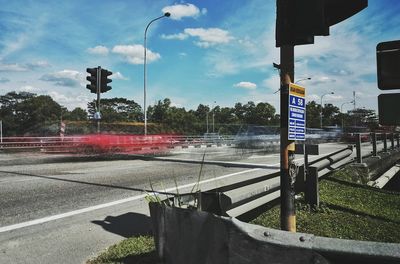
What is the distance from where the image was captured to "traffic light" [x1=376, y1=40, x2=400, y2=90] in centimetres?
353

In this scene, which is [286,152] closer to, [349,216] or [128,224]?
[349,216]

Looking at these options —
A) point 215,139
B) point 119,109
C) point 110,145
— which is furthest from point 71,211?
point 119,109

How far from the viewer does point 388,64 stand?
3.58m

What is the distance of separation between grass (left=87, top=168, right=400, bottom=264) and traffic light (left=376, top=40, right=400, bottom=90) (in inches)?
90.7

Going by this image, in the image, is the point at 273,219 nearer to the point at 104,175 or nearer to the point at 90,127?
the point at 104,175

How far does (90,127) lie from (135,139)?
23055 millimetres

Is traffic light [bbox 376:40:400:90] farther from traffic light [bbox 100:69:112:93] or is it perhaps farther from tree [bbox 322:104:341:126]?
tree [bbox 322:104:341:126]

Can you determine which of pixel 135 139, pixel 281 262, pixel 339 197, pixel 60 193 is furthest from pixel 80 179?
pixel 135 139

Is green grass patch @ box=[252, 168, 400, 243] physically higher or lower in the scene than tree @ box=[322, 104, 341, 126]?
lower

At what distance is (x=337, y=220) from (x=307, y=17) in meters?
3.31

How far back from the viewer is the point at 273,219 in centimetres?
564

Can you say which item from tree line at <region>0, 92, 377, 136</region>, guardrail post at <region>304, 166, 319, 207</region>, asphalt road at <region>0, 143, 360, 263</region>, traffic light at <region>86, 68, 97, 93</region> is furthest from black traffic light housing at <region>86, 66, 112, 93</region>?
tree line at <region>0, 92, 377, 136</region>

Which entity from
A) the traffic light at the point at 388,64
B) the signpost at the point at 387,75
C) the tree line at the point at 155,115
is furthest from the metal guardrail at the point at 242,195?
the tree line at the point at 155,115

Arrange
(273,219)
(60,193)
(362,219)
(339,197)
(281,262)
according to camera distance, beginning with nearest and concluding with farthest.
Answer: (281,262) → (273,219) → (362,219) → (339,197) → (60,193)
